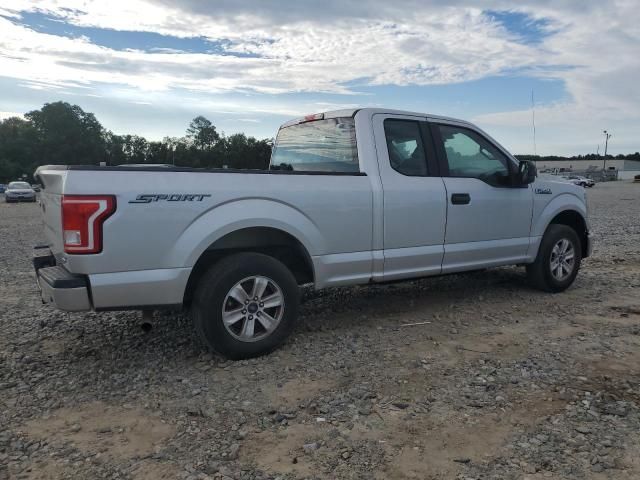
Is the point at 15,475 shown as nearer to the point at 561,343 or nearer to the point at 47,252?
the point at 47,252

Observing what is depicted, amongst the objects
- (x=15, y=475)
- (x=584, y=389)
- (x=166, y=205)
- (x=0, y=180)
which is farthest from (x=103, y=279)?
(x=0, y=180)

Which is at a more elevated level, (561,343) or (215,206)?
(215,206)

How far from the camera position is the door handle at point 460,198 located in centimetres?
512

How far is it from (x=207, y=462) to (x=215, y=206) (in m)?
1.83

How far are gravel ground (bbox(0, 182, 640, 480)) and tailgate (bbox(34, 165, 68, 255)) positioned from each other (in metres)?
0.99

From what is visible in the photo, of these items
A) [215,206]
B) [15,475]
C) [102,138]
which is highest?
[102,138]

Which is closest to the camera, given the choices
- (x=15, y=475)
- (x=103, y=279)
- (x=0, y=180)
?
(x=15, y=475)

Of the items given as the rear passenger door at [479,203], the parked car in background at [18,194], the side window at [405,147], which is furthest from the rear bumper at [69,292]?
the parked car in background at [18,194]

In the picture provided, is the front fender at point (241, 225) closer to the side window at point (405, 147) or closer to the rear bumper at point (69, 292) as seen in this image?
the rear bumper at point (69, 292)

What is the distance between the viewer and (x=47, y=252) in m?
4.55

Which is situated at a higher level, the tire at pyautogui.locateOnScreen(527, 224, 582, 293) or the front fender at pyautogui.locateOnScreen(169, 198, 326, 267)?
the front fender at pyautogui.locateOnScreen(169, 198, 326, 267)

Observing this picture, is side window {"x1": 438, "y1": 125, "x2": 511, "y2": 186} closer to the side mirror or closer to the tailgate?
the side mirror

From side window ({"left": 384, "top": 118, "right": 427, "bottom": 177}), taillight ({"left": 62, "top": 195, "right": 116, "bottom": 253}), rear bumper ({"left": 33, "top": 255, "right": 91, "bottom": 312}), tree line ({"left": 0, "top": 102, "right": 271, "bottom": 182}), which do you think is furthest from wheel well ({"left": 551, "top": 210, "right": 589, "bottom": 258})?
tree line ({"left": 0, "top": 102, "right": 271, "bottom": 182})

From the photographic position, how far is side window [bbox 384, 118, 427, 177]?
4895mm
